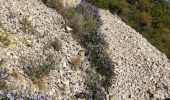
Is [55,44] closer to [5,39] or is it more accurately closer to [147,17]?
[5,39]

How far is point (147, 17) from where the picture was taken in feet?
69.4

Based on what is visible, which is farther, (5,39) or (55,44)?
(55,44)

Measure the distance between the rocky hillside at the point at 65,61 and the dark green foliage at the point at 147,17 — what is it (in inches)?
165

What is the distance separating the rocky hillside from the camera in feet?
29.9

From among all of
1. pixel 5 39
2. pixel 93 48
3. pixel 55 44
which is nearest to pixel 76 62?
pixel 55 44

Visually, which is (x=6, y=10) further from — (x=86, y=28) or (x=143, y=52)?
(x=143, y=52)

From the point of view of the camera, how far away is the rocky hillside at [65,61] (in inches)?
359

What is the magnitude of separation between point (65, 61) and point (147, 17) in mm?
11370

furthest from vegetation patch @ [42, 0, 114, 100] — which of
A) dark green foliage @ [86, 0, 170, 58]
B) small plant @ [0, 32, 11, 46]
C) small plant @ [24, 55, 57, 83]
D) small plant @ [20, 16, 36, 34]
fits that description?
dark green foliage @ [86, 0, 170, 58]

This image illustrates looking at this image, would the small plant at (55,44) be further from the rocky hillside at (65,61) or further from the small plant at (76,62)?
the small plant at (76,62)

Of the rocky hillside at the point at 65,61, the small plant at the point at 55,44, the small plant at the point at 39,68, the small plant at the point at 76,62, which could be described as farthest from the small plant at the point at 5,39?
the small plant at the point at 76,62

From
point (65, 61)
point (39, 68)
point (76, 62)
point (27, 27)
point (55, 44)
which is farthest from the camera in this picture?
point (76, 62)

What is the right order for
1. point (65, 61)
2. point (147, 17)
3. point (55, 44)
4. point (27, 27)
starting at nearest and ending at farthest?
point (27, 27), point (65, 61), point (55, 44), point (147, 17)

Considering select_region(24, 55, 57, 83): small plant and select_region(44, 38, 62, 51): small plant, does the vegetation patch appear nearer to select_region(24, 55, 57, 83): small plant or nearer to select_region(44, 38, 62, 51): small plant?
select_region(44, 38, 62, 51): small plant
